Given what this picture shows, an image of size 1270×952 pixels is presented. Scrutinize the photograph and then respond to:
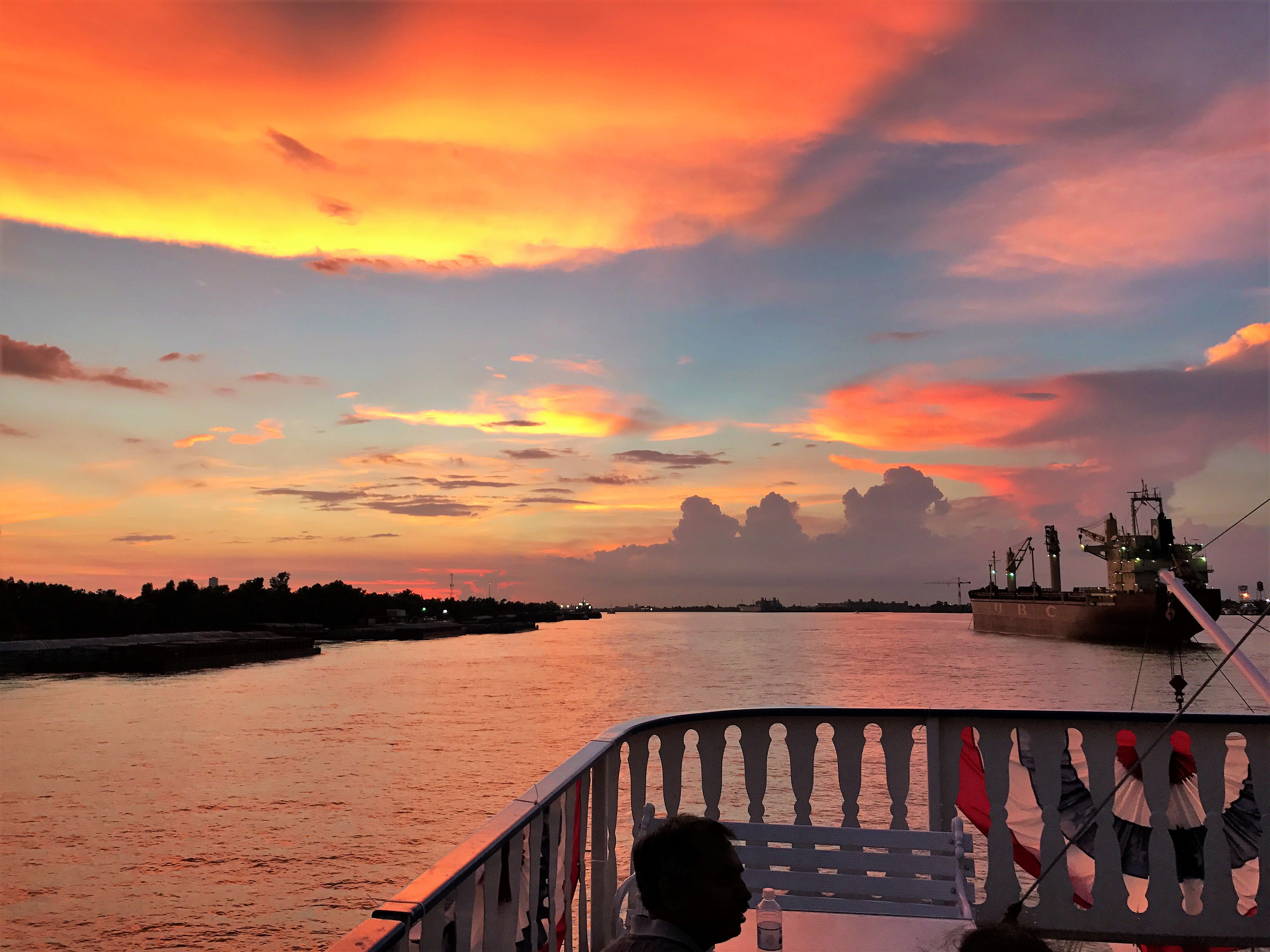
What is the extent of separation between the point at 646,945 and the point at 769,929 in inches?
53.9

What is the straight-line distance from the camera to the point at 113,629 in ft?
391

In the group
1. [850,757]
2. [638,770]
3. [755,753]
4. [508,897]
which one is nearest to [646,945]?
[508,897]

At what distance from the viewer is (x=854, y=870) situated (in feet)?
14.5

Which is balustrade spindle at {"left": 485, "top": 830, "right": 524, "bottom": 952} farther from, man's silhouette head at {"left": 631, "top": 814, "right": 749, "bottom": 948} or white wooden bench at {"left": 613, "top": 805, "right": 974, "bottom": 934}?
white wooden bench at {"left": 613, "top": 805, "right": 974, "bottom": 934}

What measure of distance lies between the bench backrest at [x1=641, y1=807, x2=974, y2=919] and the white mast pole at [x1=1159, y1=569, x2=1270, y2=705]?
2.58 metres

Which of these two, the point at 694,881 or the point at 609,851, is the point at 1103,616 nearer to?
the point at 609,851

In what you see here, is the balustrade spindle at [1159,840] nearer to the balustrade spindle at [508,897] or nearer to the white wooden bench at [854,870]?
the white wooden bench at [854,870]

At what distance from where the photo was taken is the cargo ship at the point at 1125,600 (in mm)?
99125

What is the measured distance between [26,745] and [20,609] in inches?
3362

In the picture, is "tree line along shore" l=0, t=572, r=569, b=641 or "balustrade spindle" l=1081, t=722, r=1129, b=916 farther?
"tree line along shore" l=0, t=572, r=569, b=641

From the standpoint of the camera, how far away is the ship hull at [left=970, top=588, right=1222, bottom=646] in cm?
9969

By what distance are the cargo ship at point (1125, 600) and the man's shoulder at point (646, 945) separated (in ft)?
315

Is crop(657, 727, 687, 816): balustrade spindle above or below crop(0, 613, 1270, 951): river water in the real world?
above

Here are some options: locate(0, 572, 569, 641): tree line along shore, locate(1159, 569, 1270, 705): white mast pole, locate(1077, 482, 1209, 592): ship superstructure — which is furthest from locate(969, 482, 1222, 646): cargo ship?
locate(0, 572, 569, 641): tree line along shore
